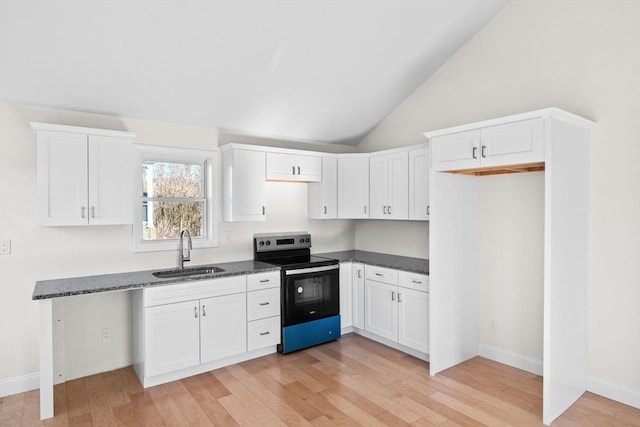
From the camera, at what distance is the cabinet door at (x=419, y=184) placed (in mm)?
4027

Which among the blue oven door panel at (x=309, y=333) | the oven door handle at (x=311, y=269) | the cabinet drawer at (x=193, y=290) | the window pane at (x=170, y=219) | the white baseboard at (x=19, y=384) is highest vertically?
the window pane at (x=170, y=219)

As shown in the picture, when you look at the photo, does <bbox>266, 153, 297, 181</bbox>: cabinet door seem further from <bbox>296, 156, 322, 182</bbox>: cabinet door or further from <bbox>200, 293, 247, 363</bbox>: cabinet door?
<bbox>200, 293, 247, 363</bbox>: cabinet door

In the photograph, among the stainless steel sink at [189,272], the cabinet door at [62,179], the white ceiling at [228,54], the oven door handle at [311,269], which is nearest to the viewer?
the white ceiling at [228,54]

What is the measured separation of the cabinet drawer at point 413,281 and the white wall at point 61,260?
2091 mm

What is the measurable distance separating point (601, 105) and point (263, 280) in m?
3.22

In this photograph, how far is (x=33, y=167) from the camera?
3314 millimetres

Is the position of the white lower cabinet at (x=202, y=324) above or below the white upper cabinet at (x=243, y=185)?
below

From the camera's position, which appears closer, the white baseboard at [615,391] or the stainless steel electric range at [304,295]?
the white baseboard at [615,391]

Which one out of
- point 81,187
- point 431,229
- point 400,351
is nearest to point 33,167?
point 81,187

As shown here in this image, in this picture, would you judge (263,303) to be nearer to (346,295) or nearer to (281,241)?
(281,241)

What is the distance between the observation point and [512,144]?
9.60 feet

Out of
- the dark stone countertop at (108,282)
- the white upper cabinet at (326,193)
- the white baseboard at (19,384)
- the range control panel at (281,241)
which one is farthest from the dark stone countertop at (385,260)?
the white baseboard at (19,384)

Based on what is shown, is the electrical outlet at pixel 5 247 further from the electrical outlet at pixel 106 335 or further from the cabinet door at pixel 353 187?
the cabinet door at pixel 353 187

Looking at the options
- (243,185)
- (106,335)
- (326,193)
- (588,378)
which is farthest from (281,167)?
(588,378)
